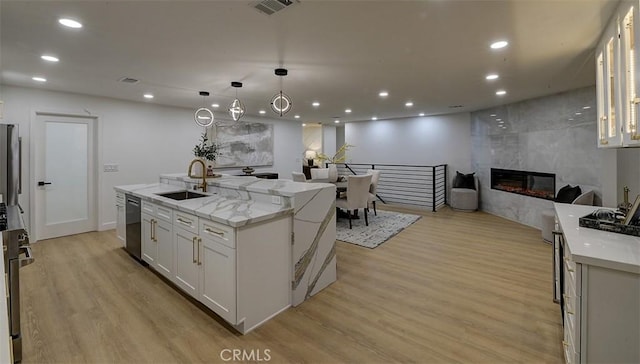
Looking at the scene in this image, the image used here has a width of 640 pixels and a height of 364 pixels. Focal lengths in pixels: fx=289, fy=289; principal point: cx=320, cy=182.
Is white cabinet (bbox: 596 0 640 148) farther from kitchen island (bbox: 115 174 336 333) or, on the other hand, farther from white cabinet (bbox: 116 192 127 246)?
white cabinet (bbox: 116 192 127 246)

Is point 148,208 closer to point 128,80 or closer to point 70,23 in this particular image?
point 70,23

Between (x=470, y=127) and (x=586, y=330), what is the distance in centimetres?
687

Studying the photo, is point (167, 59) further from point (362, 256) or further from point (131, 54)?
point (362, 256)

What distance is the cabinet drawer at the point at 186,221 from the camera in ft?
8.61

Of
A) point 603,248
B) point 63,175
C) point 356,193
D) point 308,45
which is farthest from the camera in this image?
point 356,193

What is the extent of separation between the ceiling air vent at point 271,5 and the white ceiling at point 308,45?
0.06 meters

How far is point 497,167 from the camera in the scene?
6.66m

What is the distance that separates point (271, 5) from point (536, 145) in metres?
5.78

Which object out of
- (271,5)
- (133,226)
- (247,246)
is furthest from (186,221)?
(271,5)

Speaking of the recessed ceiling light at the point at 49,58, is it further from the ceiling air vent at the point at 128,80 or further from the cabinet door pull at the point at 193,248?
the cabinet door pull at the point at 193,248

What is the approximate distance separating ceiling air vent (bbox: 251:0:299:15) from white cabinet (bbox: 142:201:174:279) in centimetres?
210

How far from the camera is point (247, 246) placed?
230 cm

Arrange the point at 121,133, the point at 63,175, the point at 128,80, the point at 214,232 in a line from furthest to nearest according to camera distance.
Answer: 1. the point at 121,133
2. the point at 63,175
3. the point at 128,80
4. the point at 214,232

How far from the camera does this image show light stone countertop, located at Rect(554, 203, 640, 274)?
1.35 m
